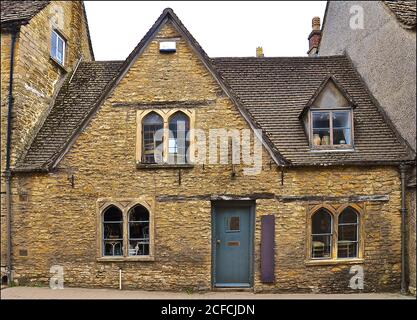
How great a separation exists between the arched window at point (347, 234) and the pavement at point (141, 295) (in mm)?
1116

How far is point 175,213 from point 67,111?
5.12m

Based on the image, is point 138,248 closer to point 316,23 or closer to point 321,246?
point 321,246

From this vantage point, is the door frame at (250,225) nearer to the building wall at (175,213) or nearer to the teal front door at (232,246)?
the teal front door at (232,246)

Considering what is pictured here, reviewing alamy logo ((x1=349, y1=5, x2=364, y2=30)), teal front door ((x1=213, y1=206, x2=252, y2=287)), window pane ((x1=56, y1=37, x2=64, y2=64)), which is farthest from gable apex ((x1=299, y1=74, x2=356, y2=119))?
window pane ((x1=56, y1=37, x2=64, y2=64))

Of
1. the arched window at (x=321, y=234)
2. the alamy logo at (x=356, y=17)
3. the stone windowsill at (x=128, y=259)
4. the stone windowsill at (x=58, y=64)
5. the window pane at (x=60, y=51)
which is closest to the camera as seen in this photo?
the stone windowsill at (x=128, y=259)

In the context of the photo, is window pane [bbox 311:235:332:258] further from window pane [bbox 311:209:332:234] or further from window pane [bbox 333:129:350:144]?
window pane [bbox 333:129:350:144]

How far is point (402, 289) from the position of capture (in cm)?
1054

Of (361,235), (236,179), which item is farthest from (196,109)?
(361,235)

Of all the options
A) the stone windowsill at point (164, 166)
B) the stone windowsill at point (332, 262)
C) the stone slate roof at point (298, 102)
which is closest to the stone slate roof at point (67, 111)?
the stone windowsill at point (164, 166)

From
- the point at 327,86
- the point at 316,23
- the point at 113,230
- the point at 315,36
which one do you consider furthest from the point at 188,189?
the point at 316,23

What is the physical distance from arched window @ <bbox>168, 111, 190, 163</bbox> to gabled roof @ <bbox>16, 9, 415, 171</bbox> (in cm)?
152

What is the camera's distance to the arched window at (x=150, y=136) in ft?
36.5

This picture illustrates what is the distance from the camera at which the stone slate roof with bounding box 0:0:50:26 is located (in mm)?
11281

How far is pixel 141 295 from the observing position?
400 inches
